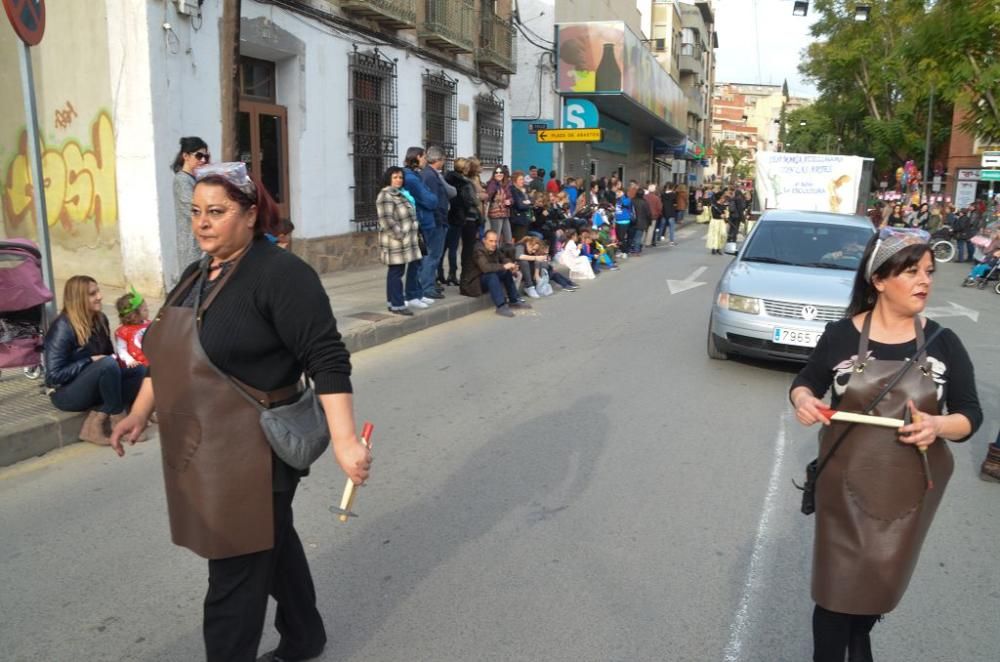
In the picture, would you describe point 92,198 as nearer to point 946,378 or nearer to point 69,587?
point 69,587

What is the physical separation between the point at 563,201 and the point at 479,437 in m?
12.4

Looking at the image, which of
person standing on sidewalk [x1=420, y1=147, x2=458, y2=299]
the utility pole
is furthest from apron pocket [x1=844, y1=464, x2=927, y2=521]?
person standing on sidewalk [x1=420, y1=147, x2=458, y2=299]

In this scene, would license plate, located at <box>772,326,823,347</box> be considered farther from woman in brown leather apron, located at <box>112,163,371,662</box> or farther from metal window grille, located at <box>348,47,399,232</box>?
metal window grille, located at <box>348,47,399,232</box>

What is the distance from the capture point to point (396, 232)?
9.98 m

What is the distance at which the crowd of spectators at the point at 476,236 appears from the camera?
10172mm

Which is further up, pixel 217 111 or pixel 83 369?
pixel 217 111

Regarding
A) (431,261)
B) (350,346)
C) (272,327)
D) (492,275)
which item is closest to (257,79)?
(431,261)

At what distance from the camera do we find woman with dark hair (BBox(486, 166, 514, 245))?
14.1 metres

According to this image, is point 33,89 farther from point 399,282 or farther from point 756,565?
point 756,565

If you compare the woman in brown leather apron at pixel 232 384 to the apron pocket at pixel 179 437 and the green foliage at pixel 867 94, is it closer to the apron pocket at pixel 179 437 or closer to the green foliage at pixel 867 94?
the apron pocket at pixel 179 437

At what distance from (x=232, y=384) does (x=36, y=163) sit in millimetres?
4660

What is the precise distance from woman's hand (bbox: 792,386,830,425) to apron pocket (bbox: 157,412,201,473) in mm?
1865

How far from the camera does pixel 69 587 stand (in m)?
3.77

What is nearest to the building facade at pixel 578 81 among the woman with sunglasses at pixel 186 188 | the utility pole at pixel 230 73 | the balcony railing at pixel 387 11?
the balcony railing at pixel 387 11
